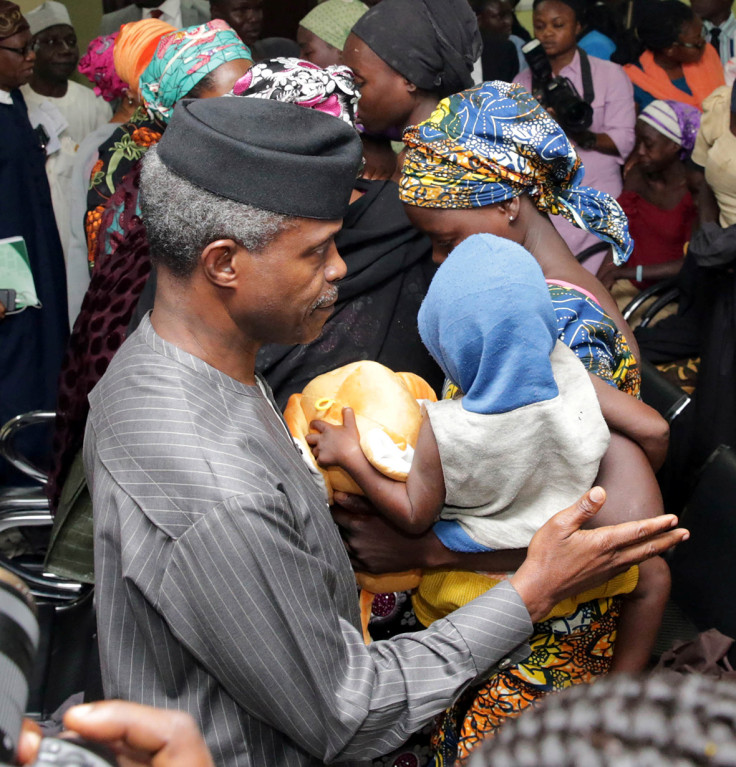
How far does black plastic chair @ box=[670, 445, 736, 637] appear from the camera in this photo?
2.16 metres

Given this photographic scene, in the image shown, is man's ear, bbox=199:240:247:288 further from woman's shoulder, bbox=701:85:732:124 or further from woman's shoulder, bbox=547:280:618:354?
woman's shoulder, bbox=701:85:732:124

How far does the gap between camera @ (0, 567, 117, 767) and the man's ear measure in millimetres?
814

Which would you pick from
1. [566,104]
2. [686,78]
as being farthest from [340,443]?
[686,78]

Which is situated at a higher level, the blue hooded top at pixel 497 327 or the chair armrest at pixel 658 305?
the blue hooded top at pixel 497 327

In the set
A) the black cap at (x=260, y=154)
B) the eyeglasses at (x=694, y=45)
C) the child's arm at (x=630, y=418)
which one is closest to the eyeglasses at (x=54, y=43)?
the eyeglasses at (x=694, y=45)

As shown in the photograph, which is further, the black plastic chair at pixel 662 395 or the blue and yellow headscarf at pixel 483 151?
the black plastic chair at pixel 662 395

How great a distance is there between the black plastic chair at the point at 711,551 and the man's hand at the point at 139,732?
179 centimetres

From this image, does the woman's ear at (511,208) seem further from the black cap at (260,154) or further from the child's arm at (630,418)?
the black cap at (260,154)

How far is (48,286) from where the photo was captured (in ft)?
14.0

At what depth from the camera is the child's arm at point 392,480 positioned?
1566 mm

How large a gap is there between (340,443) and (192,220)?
0.51 meters

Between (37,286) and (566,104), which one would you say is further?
(566,104)

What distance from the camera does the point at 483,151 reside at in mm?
1947

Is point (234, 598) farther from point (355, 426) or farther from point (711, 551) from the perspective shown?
point (711, 551)
